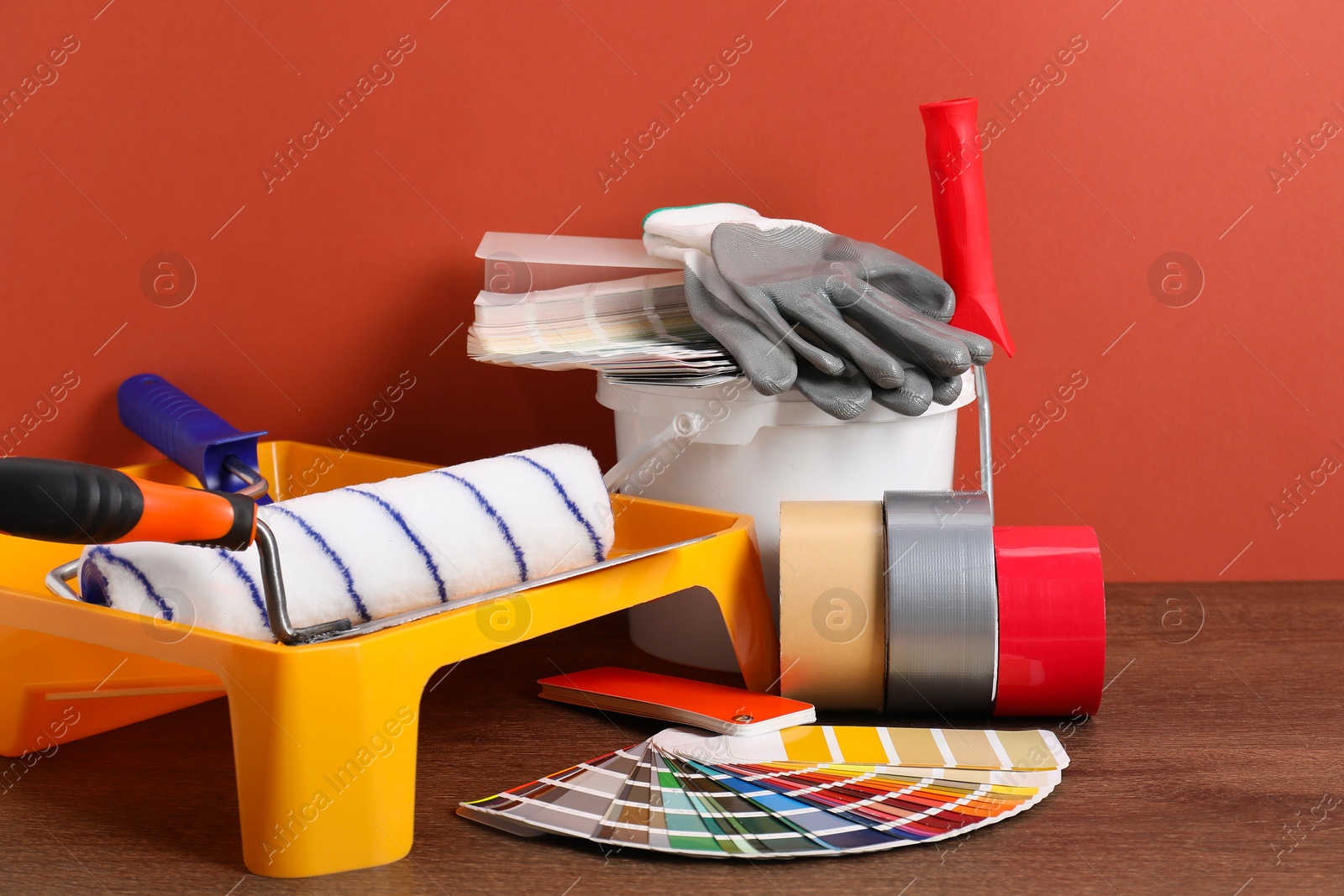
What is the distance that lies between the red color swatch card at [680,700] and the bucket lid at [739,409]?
187mm

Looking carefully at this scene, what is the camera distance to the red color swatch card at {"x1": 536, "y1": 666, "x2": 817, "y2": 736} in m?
0.74

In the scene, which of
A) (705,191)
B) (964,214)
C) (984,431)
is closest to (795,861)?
(984,431)

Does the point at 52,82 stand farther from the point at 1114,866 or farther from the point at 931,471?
the point at 1114,866

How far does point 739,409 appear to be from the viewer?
33.6 inches

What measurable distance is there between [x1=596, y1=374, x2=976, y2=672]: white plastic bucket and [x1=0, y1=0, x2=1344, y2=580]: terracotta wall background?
24 centimetres

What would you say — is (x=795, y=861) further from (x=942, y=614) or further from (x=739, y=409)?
(x=739, y=409)

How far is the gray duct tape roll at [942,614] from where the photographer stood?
0.75 metres

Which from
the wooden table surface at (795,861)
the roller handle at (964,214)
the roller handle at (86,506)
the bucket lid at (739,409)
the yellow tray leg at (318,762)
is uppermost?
the roller handle at (964,214)

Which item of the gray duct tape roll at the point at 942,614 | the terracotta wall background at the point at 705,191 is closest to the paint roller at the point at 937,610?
the gray duct tape roll at the point at 942,614

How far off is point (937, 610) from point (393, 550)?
351mm

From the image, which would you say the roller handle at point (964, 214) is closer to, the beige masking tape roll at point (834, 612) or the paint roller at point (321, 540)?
the beige masking tape roll at point (834, 612)

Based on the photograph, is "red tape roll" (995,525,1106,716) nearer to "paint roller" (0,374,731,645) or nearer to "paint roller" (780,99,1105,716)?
"paint roller" (780,99,1105,716)

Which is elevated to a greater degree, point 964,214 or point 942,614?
point 964,214

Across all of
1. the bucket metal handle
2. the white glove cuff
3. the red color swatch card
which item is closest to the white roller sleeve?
the red color swatch card
